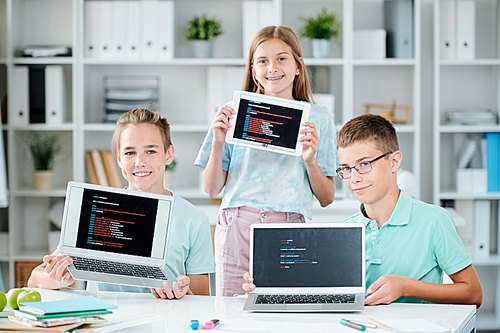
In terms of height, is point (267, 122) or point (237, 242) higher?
point (267, 122)

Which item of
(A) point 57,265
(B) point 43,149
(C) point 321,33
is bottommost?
(A) point 57,265

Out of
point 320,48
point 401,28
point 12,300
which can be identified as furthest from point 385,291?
point 401,28

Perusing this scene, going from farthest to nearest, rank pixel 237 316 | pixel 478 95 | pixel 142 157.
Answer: pixel 478 95 → pixel 142 157 → pixel 237 316

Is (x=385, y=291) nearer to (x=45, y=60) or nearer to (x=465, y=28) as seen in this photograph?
(x=465, y=28)

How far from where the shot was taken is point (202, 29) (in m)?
3.04

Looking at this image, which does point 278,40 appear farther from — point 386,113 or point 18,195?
point 18,195

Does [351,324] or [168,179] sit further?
[168,179]

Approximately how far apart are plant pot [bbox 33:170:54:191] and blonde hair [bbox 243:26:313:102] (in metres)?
1.88

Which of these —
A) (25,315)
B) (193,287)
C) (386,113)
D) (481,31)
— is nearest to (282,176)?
(193,287)

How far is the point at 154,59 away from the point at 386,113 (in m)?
1.53

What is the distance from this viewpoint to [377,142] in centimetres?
147

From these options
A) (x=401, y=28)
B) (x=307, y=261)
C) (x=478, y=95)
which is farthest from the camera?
(x=478, y=95)

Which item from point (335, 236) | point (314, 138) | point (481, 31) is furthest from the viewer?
point (481, 31)

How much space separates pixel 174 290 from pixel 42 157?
2193 millimetres
